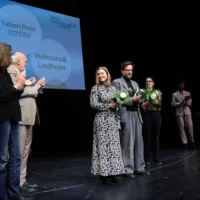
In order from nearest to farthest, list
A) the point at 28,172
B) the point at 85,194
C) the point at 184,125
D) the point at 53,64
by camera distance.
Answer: the point at 85,194 → the point at 28,172 → the point at 53,64 → the point at 184,125

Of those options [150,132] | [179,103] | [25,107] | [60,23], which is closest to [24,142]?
[25,107]

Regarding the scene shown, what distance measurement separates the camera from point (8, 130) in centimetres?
285

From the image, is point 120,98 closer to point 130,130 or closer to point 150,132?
point 130,130

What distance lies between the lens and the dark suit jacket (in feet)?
9.13

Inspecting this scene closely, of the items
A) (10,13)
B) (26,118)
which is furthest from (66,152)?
(26,118)

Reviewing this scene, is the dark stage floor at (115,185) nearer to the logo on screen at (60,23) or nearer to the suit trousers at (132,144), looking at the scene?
the suit trousers at (132,144)

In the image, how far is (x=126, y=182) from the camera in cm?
400

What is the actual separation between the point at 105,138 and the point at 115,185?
0.51 meters

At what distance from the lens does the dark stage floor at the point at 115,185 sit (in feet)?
10.8

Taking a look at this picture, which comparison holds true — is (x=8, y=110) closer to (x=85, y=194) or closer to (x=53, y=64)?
(x=85, y=194)

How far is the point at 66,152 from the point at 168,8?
4438 millimetres

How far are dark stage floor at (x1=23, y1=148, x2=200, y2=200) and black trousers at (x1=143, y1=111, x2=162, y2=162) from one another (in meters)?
0.27

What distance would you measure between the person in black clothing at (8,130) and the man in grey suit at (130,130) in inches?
64.0

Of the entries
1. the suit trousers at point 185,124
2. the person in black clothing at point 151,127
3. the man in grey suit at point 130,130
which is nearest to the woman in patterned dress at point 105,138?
the man in grey suit at point 130,130
